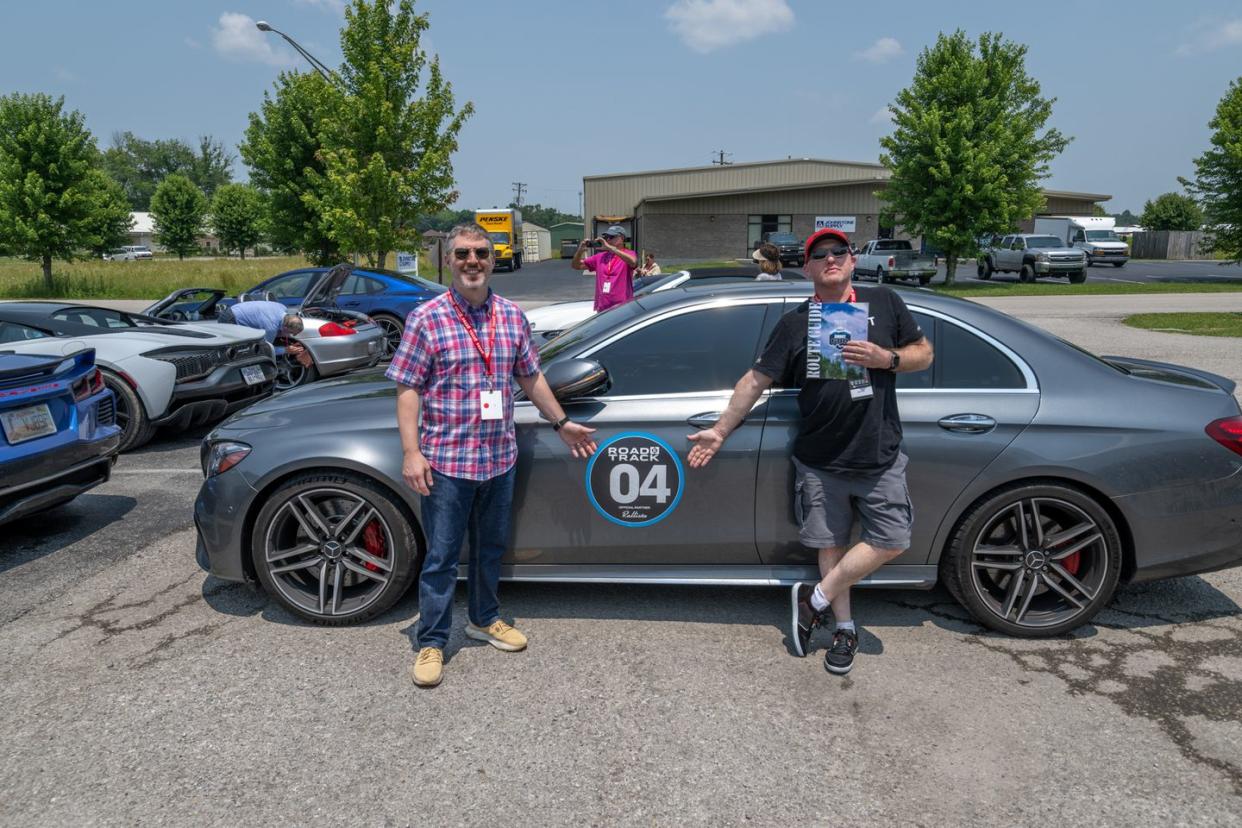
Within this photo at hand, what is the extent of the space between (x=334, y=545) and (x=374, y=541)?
17 cm

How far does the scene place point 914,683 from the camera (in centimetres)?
336

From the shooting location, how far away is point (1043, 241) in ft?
110

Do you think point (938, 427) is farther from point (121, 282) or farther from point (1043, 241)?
point (121, 282)

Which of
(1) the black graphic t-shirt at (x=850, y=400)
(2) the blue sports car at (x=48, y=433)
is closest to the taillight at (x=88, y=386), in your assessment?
(2) the blue sports car at (x=48, y=433)

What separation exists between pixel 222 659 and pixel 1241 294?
1245 inches

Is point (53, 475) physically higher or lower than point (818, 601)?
higher

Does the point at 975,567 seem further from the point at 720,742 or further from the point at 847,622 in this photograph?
the point at 720,742

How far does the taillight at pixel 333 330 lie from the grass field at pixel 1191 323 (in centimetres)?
1476

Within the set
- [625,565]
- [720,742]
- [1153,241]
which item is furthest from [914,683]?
[1153,241]

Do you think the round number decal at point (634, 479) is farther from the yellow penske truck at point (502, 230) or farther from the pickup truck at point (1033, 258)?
the yellow penske truck at point (502, 230)

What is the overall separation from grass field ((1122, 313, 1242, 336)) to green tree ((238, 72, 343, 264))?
23267 millimetres

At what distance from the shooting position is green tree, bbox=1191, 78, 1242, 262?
99.6 ft

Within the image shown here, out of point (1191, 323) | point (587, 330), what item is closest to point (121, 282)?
point (1191, 323)

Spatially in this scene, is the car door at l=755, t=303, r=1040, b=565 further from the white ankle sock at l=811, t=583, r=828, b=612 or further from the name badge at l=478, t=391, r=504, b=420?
the name badge at l=478, t=391, r=504, b=420
